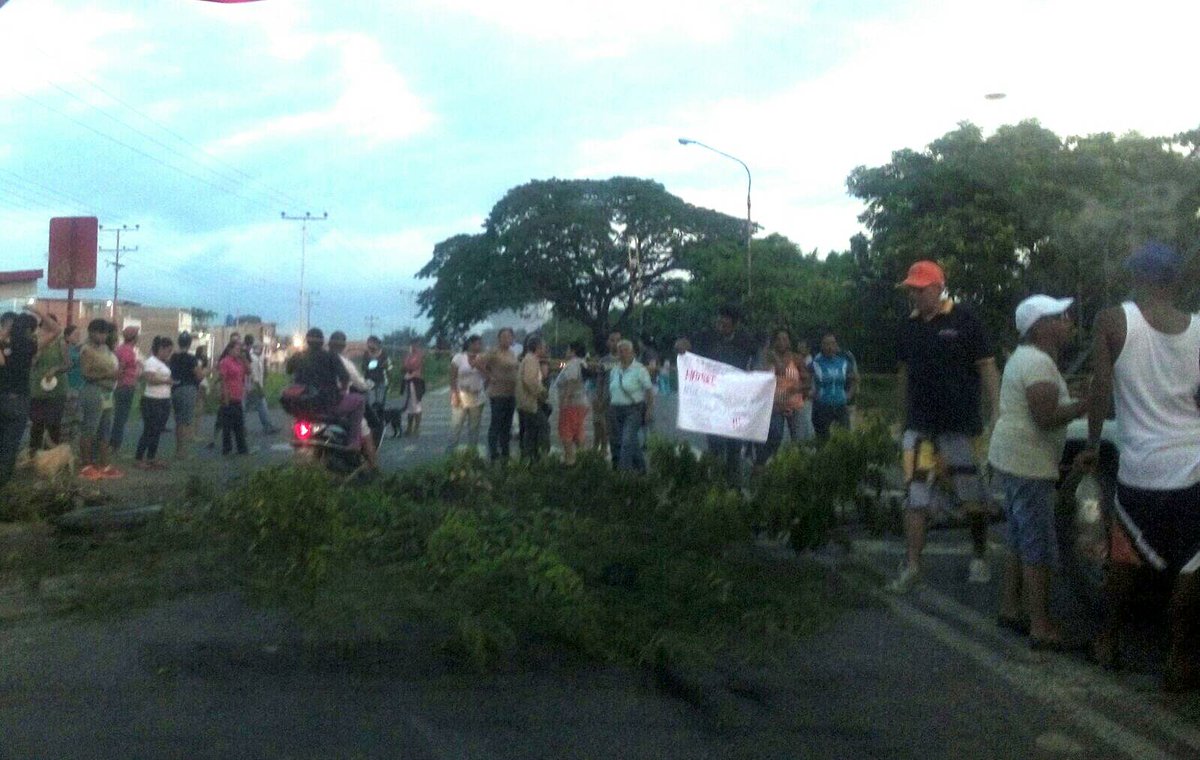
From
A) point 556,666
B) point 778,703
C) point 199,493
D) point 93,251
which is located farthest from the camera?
point 93,251

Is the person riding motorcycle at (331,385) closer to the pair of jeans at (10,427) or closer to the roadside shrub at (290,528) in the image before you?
the pair of jeans at (10,427)

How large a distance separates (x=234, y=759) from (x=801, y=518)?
16.1 feet

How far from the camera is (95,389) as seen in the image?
15086 mm

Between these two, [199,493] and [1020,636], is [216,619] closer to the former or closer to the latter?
[199,493]

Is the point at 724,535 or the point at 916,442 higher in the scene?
the point at 916,442

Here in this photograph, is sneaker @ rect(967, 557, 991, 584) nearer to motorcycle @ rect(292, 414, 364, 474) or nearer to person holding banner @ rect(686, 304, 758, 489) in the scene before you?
person holding banner @ rect(686, 304, 758, 489)

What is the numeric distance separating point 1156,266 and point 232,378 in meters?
14.5

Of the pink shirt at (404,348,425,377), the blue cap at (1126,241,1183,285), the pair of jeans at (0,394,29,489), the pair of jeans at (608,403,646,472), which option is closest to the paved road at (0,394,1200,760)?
the blue cap at (1126,241,1183,285)

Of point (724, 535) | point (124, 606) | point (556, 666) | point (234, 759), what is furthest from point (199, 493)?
point (234, 759)

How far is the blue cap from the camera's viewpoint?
633 cm

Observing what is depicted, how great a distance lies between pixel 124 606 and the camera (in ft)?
25.1

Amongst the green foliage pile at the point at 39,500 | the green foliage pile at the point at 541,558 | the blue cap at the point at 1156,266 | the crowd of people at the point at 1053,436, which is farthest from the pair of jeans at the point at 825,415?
the blue cap at the point at 1156,266

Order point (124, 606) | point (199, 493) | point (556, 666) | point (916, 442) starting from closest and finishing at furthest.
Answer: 1. point (556, 666)
2. point (124, 606)
3. point (916, 442)
4. point (199, 493)

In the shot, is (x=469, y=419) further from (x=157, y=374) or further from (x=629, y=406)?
(x=629, y=406)
